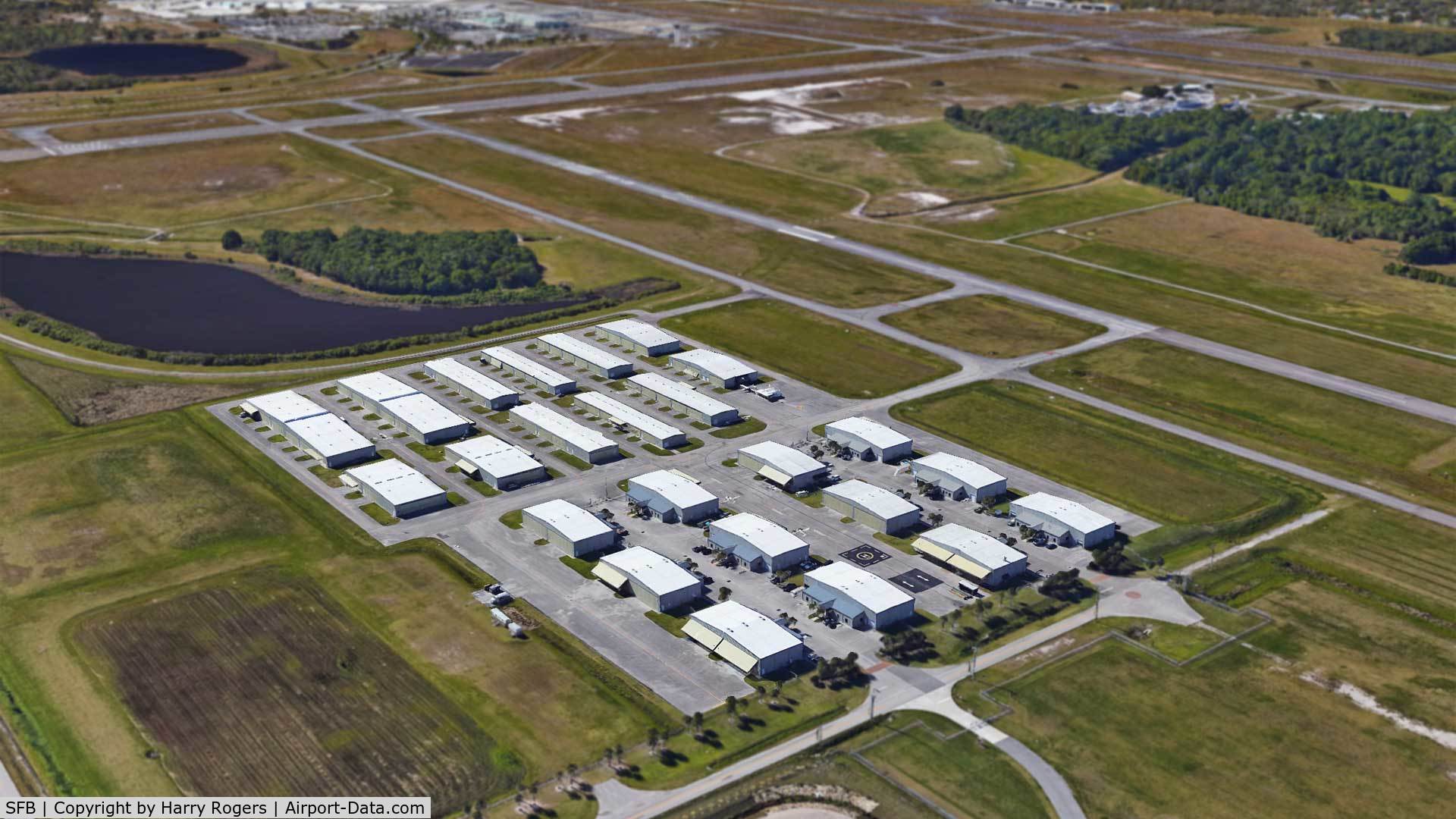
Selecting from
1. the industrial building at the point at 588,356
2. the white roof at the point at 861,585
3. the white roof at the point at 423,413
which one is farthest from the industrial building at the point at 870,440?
the white roof at the point at 423,413

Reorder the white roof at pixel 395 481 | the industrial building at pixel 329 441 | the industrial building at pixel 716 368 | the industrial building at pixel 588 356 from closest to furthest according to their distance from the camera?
the white roof at pixel 395 481, the industrial building at pixel 329 441, the industrial building at pixel 716 368, the industrial building at pixel 588 356

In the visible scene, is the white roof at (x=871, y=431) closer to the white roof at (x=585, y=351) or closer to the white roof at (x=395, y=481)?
the white roof at (x=585, y=351)

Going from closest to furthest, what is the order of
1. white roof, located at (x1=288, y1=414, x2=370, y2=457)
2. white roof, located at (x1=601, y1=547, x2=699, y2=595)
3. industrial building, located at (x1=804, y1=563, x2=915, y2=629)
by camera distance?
1. industrial building, located at (x1=804, y1=563, x2=915, y2=629)
2. white roof, located at (x1=601, y1=547, x2=699, y2=595)
3. white roof, located at (x1=288, y1=414, x2=370, y2=457)

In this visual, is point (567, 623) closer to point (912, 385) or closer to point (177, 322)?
point (912, 385)

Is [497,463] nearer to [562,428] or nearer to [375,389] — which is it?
[562,428]

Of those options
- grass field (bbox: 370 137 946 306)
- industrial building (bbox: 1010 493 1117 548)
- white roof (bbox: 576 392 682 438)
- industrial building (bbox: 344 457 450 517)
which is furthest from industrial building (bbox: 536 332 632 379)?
industrial building (bbox: 1010 493 1117 548)

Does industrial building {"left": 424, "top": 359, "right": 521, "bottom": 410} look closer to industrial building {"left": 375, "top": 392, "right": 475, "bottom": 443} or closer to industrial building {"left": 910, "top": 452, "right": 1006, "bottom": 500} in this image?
industrial building {"left": 375, "top": 392, "right": 475, "bottom": 443}
